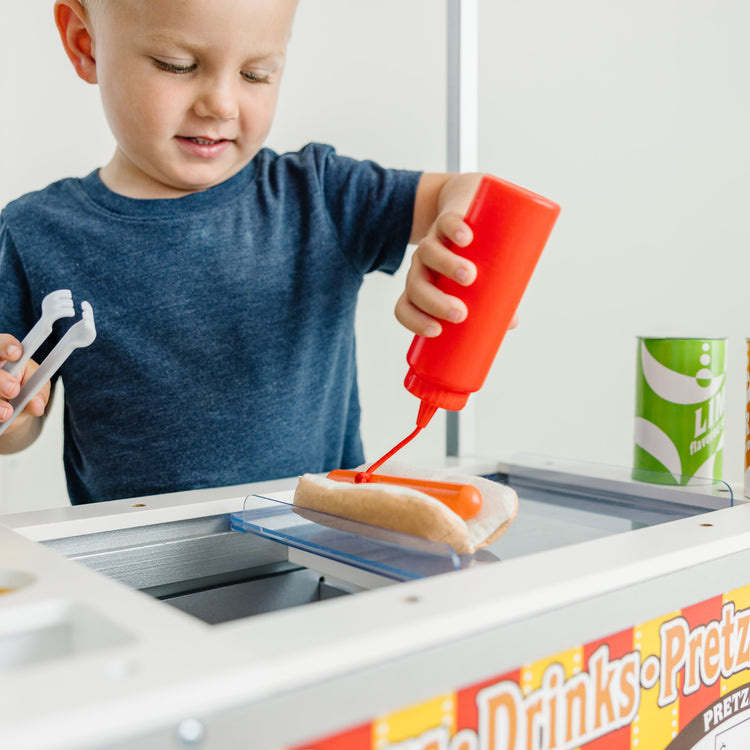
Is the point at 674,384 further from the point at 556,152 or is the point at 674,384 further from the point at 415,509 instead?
the point at 556,152

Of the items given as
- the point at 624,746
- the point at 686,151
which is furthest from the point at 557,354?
the point at 624,746

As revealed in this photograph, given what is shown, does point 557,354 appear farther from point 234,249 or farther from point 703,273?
point 234,249

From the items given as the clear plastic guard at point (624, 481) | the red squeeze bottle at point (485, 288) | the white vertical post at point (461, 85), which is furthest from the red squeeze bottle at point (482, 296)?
the white vertical post at point (461, 85)

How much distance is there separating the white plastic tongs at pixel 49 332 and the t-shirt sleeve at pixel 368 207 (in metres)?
0.45

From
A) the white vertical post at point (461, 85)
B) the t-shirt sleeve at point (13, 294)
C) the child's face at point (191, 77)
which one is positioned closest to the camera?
the child's face at point (191, 77)

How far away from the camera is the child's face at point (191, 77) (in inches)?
28.3

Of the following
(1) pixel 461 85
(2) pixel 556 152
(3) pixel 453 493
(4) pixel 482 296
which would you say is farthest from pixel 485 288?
(2) pixel 556 152

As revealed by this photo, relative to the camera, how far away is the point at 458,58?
1.48 meters

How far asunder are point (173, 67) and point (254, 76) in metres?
0.07

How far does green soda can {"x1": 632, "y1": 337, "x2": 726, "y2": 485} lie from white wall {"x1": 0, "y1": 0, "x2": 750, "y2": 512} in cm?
85

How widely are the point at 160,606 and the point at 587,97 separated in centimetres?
155

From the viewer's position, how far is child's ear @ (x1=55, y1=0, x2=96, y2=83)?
86 cm

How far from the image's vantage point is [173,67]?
2.46 ft

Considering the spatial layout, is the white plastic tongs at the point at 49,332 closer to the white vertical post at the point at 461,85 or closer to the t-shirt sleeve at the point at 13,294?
the t-shirt sleeve at the point at 13,294
